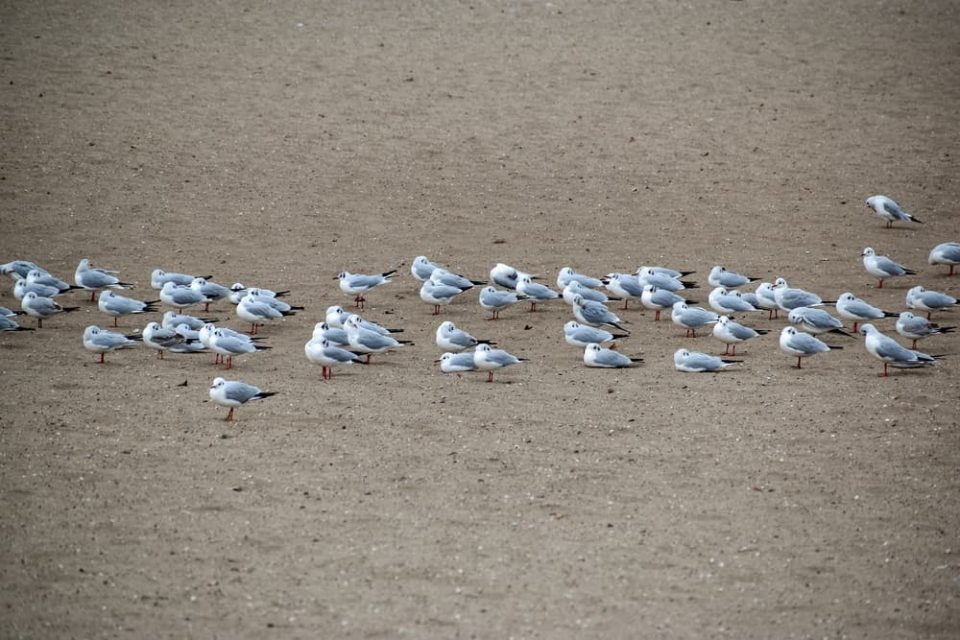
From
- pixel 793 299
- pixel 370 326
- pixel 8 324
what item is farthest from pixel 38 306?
pixel 793 299

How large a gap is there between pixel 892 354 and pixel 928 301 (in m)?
2.49

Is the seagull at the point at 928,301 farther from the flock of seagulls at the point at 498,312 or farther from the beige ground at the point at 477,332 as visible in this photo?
the beige ground at the point at 477,332

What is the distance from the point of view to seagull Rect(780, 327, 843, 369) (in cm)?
1386

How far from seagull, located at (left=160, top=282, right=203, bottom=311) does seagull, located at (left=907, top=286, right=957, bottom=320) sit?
27.6ft

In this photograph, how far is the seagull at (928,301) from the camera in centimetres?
1549

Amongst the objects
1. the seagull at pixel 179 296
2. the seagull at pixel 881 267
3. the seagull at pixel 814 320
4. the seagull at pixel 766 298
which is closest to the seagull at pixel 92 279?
the seagull at pixel 179 296

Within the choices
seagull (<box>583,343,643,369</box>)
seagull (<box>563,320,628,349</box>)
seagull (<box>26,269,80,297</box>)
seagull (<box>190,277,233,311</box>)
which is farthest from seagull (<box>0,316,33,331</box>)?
seagull (<box>583,343,643,369</box>)

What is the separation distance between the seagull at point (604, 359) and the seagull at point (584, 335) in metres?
0.54

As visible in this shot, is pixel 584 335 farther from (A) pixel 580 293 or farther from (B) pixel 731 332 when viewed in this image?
(B) pixel 731 332

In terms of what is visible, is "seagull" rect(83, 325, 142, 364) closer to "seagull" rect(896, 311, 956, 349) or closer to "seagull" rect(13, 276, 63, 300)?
"seagull" rect(13, 276, 63, 300)

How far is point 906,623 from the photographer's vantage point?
8.22m

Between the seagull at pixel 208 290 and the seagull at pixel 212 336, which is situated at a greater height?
the seagull at pixel 212 336

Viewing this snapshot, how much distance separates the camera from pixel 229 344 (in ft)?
45.2

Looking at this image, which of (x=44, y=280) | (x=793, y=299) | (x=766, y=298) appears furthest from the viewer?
(x=44, y=280)
